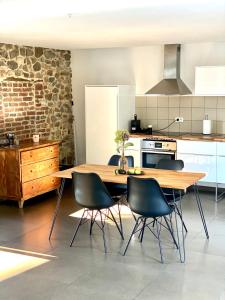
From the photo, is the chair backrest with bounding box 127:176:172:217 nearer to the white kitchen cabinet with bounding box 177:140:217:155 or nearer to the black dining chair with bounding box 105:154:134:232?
the black dining chair with bounding box 105:154:134:232

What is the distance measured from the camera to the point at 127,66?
798 centimetres

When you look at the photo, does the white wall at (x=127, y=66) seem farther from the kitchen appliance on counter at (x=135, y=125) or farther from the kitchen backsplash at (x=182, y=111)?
the kitchen appliance on counter at (x=135, y=125)

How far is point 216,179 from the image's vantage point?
697 cm

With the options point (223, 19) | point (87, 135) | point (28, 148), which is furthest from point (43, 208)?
point (223, 19)

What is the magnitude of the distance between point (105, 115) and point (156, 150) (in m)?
1.10

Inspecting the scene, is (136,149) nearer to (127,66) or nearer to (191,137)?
(191,137)

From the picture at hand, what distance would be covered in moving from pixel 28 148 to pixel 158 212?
2.76 meters

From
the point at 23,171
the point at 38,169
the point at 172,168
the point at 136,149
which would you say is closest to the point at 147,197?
the point at 172,168

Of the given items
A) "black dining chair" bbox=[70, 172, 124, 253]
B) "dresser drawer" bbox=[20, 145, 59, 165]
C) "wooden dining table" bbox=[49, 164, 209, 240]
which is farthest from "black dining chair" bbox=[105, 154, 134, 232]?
"dresser drawer" bbox=[20, 145, 59, 165]

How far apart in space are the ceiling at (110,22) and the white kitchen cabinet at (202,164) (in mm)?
1848

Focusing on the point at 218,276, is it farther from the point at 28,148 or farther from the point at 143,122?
the point at 143,122

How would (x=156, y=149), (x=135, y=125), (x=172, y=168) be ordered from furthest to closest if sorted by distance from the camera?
1. (x=135, y=125)
2. (x=156, y=149)
3. (x=172, y=168)

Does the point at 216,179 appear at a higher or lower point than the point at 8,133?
lower

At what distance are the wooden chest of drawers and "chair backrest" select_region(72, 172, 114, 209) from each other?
170 centimetres
